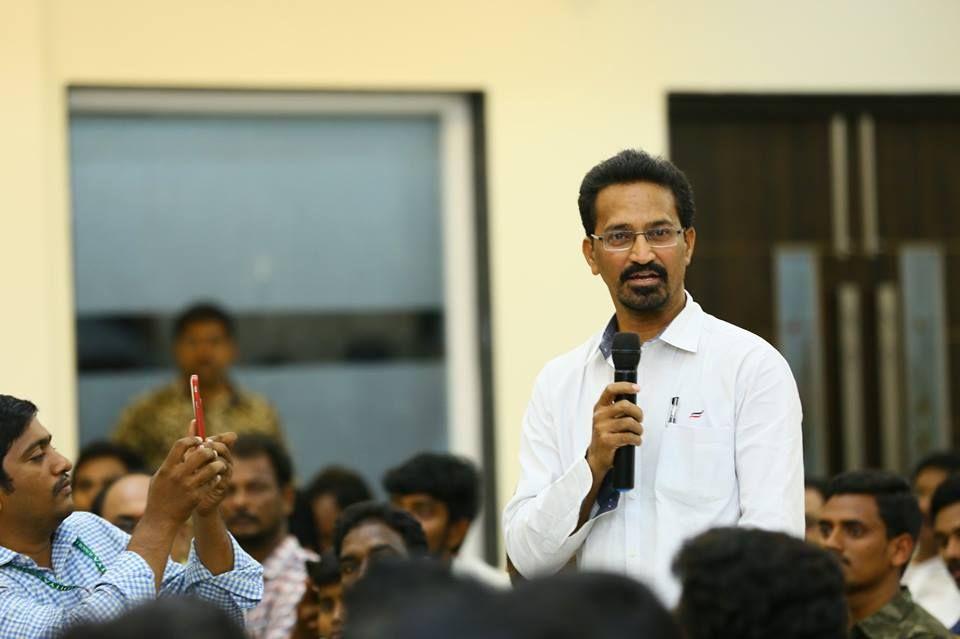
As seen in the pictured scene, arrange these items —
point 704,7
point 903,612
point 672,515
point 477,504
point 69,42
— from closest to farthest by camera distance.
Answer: point 672,515
point 903,612
point 477,504
point 69,42
point 704,7

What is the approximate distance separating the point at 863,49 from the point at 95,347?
137 inches

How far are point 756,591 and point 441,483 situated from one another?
3269mm

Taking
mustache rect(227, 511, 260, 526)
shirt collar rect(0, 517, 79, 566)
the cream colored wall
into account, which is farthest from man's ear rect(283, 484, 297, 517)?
shirt collar rect(0, 517, 79, 566)

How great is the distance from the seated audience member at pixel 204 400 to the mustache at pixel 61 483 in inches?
115

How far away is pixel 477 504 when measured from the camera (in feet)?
18.9

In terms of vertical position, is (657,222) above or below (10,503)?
above

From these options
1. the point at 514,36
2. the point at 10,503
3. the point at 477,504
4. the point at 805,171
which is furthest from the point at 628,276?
the point at 805,171

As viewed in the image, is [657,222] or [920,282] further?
[920,282]

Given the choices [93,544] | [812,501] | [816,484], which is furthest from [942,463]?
[93,544]

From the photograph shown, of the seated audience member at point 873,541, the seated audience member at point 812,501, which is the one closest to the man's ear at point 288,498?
the seated audience member at point 812,501

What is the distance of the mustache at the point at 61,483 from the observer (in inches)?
141

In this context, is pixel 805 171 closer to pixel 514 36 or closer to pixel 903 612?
pixel 514 36

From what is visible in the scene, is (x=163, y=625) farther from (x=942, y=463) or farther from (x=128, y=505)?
(x=942, y=463)

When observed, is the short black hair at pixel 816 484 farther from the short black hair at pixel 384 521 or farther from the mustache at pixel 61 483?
the mustache at pixel 61 483
